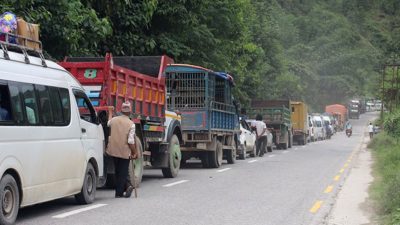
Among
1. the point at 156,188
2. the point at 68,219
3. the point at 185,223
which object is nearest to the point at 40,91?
the point at 68,219

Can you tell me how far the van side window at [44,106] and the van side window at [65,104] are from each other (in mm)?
479

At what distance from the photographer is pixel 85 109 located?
12.2 meters

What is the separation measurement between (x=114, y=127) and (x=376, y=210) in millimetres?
4818

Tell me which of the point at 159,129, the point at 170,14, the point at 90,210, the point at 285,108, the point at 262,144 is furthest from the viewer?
the point at 285,108

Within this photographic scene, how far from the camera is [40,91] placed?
33.5 feet

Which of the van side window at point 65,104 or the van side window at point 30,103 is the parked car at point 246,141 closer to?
the van side window at point 65,104

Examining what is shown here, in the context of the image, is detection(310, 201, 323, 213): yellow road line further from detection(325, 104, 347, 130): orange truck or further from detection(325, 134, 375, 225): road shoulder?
detection(325, 104, 347, 130): orange truck

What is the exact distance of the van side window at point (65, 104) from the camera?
35.8ft

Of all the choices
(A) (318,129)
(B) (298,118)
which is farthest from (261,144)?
(A) (318,129)

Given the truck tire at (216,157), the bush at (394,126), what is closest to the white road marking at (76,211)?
the truck tire at (216,157)

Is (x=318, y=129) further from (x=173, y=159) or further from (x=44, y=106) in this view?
(x=44, y=106)

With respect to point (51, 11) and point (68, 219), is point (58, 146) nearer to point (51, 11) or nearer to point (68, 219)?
point (68, 219)

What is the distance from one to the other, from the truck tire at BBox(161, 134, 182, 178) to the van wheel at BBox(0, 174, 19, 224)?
7.70 meters

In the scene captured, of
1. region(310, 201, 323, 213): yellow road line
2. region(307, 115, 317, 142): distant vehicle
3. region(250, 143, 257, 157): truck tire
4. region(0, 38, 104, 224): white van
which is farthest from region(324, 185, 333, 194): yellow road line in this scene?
region(307, 115, 317, 142): distant vehicle
